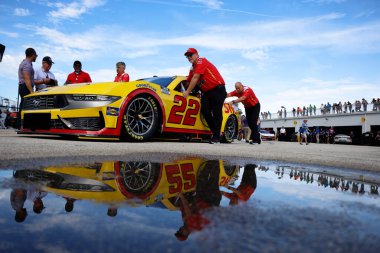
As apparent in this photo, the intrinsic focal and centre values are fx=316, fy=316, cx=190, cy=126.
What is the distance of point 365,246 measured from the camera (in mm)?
840

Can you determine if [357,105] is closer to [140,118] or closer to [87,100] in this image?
[140,118]

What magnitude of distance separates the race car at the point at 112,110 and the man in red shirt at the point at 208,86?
32 cm

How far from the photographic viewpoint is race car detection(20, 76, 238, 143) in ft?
15.8

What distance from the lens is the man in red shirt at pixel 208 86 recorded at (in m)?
6.11

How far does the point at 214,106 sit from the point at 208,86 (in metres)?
0.43

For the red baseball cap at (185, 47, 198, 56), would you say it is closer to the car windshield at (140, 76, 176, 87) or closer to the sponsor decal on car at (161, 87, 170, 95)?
the car windshield at (140, 76, 176, 87)

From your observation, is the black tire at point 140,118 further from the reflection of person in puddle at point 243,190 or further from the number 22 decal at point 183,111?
the reflection of person in puddle at point 243,190

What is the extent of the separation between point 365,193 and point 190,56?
4871mm

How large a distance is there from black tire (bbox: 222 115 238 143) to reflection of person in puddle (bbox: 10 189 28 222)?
21.5ft

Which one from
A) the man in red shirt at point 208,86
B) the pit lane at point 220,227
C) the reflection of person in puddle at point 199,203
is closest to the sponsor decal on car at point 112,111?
the man in red shirt at point 208,86

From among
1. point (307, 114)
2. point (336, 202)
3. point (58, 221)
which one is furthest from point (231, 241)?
point (307, 114)

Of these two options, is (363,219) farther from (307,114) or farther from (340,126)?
(307,114)

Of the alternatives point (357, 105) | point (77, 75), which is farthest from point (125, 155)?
point (357, 105)

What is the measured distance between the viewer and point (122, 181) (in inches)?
65.5
